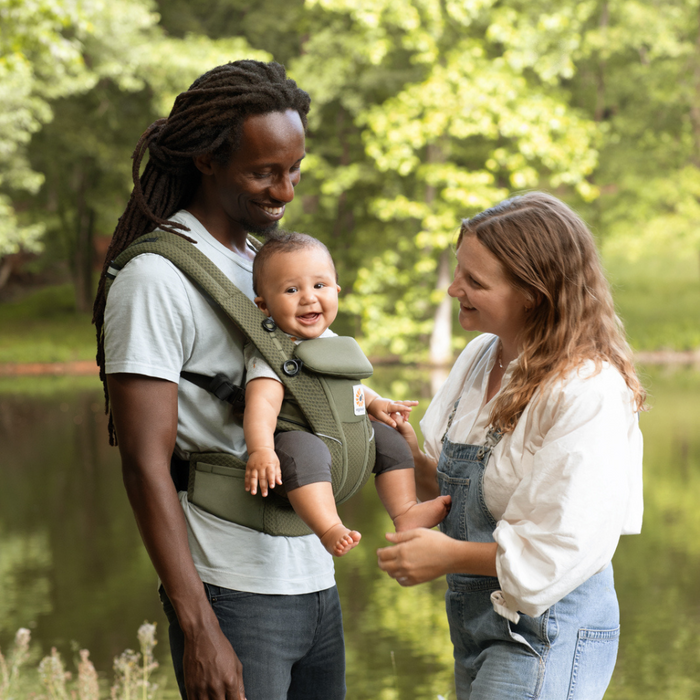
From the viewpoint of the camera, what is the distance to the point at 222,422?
1508 mm

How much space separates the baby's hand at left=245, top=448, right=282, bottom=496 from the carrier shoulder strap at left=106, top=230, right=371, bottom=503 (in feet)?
0.41

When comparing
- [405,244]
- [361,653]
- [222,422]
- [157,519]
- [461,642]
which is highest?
[405,244]

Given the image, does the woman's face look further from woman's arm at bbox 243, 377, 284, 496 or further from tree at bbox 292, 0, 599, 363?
tree at bbox 292, 0, 599, 363

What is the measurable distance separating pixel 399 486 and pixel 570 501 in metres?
0.40

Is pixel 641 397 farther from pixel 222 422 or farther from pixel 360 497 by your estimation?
pixel 360 497

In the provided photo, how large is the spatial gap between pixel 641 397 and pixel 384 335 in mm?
13273

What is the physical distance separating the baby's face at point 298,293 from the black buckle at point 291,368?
87mm

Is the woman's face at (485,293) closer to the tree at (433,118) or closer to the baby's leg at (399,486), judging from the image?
the baby's leg at (399,486)

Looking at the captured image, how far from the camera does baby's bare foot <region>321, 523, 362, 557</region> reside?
1.35m

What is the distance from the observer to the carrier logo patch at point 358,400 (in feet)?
5.07

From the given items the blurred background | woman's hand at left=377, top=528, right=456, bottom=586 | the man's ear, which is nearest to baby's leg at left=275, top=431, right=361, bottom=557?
woman's hand at left=377, top=528, right=456, bottom=586

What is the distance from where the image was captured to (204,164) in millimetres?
1595

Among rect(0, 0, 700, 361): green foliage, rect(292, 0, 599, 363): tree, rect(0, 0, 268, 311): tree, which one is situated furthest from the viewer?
rect(292, 0, 599, 363): tree

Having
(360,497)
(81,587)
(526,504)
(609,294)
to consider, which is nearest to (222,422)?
(526,504)
